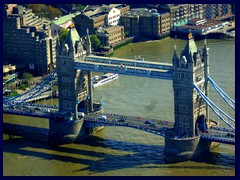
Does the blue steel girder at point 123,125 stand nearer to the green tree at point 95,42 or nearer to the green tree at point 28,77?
the green tree at point 28,77

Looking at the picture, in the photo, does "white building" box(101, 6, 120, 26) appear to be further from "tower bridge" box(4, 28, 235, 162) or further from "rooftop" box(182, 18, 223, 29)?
"tower bridge" box(4, 28, 235, 162)

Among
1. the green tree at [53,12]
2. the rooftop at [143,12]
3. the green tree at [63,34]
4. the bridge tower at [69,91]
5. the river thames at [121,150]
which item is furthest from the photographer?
the green tree at [53,12]

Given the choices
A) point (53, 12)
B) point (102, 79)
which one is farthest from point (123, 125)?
point (53, 12)

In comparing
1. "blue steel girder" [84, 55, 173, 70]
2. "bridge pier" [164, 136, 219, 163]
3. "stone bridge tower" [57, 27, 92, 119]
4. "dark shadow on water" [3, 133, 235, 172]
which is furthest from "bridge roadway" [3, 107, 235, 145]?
"blue steel girder" [84, 55, 173, 70]

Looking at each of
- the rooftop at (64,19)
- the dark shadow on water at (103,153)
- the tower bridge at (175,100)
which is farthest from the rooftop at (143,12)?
the dark shadow on water at (103,153)

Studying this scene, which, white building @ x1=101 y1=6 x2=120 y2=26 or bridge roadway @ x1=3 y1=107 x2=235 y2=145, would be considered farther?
white building @ x1=101 y1=6 x2=120 y2=26

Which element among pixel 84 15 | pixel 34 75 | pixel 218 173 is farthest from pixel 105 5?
pixel 218 173
